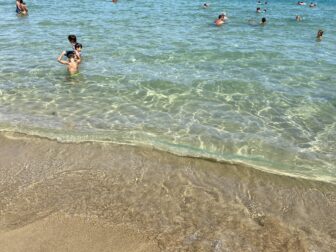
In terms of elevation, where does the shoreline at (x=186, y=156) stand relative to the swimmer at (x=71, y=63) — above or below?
below

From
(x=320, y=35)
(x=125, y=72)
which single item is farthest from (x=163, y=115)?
(x=320, y=35)

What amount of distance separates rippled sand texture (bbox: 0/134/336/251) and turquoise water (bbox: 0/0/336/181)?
702mm

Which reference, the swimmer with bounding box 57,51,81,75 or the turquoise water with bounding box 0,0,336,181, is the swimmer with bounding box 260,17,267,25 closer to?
the turquoise water with bounding box 0,0,336,181

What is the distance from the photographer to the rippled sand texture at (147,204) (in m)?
5.89

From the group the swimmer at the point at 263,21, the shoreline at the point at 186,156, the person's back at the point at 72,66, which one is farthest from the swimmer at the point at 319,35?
the shoreline at the point at 186,156

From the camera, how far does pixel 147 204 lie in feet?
22.2

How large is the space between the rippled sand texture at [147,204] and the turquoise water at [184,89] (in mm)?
702

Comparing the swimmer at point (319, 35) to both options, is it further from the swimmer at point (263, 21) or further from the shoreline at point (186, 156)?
the shoreline at point (186, 156)

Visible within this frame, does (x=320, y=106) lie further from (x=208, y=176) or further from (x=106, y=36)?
(x=106, y=36)

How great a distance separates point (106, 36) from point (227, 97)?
30.2 feet

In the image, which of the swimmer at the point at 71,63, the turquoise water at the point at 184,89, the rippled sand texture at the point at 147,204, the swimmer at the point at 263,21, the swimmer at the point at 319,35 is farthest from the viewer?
the swimmer at the point at 263,21

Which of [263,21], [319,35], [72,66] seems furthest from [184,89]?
[263,21]

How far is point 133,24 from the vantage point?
2162 centimetres

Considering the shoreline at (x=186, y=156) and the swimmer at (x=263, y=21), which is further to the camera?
the swimmer at (x=263, y=21)
